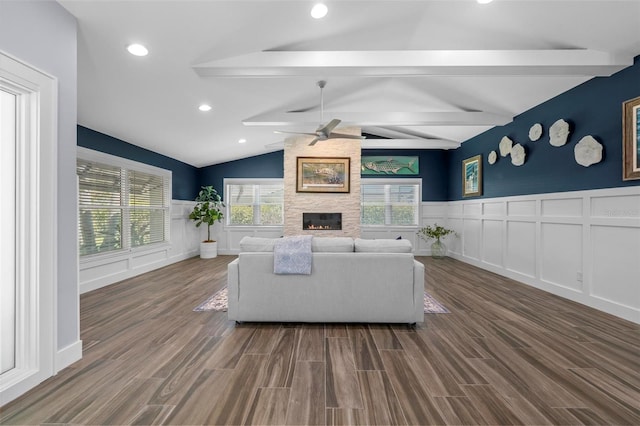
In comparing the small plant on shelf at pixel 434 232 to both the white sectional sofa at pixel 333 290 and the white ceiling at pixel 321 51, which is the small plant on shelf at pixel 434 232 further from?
the white sectional sofa at pixel 333 290

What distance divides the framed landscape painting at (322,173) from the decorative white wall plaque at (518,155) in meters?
2.94

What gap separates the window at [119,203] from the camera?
3861mm

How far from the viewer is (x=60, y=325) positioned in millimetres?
1899

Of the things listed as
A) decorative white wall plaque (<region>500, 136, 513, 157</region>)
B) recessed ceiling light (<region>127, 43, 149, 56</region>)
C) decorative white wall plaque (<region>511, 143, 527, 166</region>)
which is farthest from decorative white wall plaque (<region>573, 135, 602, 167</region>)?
recessed ceiling light (<region>127, 43, 149, 56</region>)

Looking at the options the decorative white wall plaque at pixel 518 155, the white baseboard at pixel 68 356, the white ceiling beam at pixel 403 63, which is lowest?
the white baseboard at pixel 68 356

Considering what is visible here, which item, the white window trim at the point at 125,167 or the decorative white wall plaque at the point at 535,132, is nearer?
the white window trim at the point at 125,167

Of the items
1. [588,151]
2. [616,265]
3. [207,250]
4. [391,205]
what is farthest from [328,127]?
[207,250]

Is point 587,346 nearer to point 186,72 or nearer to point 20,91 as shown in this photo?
point 20,91

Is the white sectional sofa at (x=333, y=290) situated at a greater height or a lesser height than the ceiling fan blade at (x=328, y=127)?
lesser

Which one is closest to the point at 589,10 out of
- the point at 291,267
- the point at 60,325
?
the point at 291,267

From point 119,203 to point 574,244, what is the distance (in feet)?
21.6

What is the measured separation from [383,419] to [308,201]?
4.71 metres

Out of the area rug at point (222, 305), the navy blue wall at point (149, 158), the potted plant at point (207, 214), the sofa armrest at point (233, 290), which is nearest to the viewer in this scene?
the sofa armrest at point (233, 290)

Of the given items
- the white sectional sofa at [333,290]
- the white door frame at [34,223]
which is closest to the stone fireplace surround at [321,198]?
the white sectional sofa at [333,290]
